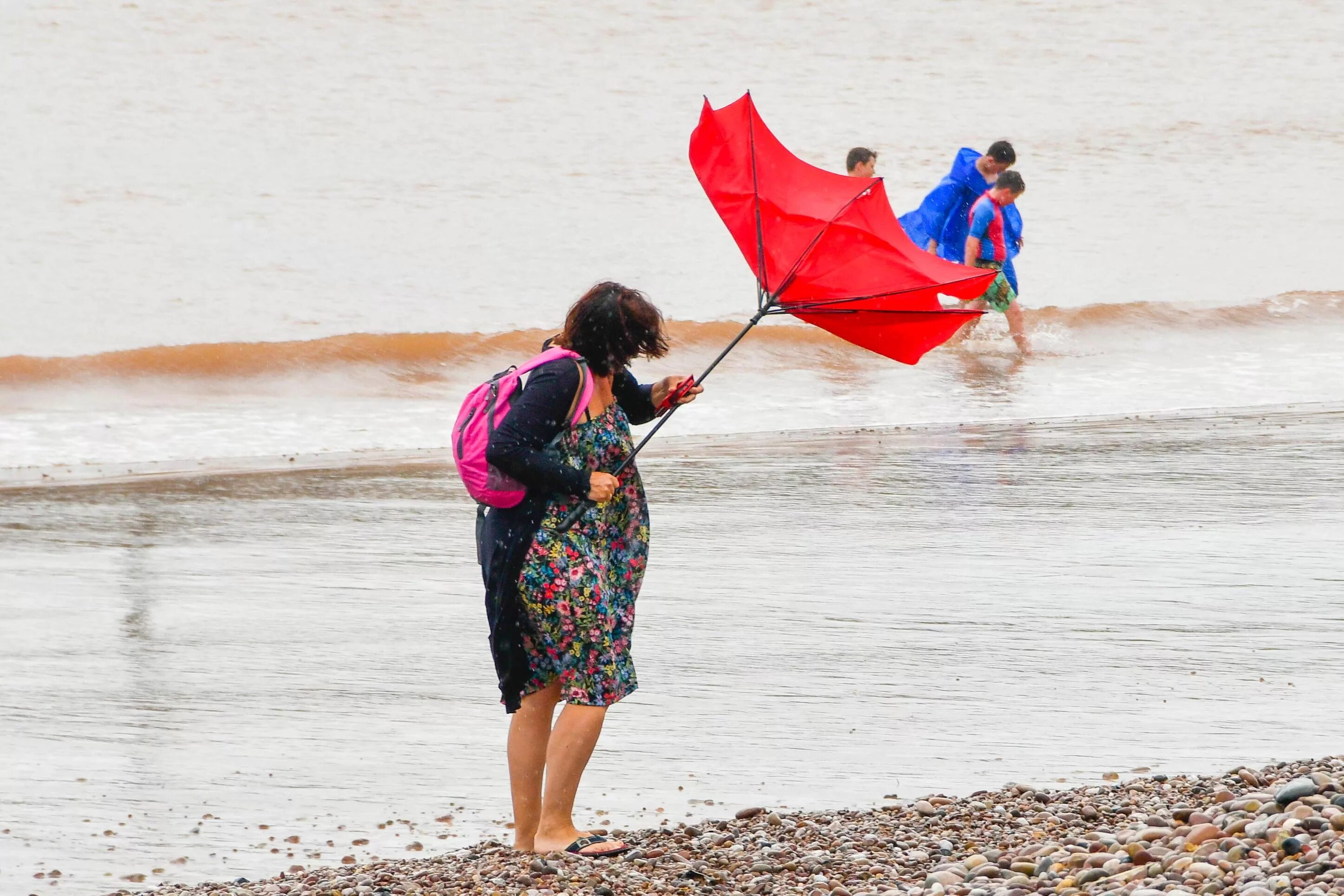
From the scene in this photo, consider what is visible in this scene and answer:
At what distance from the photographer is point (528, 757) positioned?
14.1 feet

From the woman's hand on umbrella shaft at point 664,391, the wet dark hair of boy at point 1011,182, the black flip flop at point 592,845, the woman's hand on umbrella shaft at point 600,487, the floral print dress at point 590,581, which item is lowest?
the black flip flop at point 592,845

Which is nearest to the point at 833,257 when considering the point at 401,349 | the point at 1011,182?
the point at 1011,182

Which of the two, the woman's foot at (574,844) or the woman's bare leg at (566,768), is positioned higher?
the woman's bare leg at (566,768)

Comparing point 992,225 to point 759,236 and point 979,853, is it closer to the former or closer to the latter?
point 759,236

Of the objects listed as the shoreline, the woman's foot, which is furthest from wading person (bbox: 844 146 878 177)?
the woman's foot

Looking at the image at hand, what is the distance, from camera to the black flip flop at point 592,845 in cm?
419

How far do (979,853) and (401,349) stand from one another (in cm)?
1325

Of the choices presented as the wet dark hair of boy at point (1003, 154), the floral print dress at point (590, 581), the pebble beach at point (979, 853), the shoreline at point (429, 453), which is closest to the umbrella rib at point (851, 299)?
the floral print dress at point (590, 581)

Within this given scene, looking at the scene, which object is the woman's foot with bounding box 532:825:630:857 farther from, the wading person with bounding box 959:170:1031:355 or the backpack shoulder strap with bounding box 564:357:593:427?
the wading person with bounding box 959:170:1031:355

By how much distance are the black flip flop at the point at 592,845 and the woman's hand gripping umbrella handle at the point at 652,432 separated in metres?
0.78

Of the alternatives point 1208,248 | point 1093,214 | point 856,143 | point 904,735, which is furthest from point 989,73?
point 904,735

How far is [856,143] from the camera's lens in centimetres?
3228

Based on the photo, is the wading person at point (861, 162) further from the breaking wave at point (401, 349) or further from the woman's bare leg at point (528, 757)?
the woman's bare leg at point (528, 757)

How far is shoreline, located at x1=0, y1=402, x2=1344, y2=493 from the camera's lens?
10.4 metres
